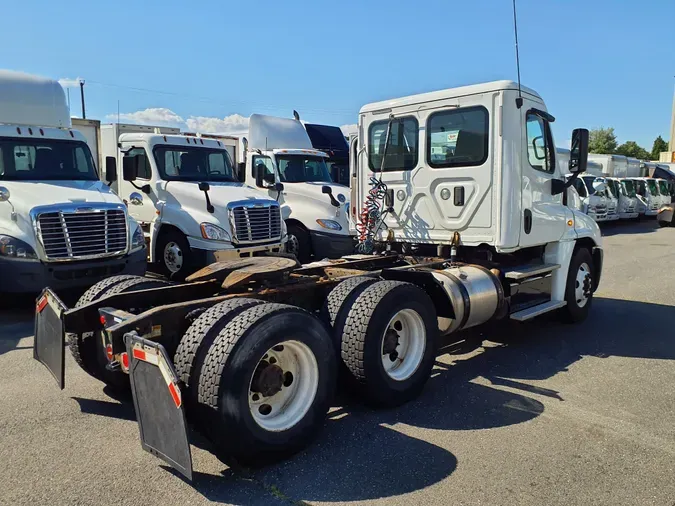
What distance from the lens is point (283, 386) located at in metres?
3.96

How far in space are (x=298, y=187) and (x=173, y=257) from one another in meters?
3.74

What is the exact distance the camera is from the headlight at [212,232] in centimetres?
954

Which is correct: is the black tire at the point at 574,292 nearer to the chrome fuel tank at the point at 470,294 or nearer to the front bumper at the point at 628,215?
the chrome fuel tank at the point at 470,294

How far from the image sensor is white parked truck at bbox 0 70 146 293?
24.8ft

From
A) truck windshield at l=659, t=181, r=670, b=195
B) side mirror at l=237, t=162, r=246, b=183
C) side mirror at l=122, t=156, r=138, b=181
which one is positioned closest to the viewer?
side mirror at l=122, t=156, r=138, b=181

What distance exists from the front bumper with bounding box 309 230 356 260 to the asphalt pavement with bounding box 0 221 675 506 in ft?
19.2

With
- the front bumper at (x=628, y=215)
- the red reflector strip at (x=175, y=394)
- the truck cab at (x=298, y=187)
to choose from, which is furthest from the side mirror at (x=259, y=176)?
the front bumper at (x=628, y=215)

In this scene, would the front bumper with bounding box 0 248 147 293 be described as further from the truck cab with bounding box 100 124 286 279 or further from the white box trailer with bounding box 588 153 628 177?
the white box trailer with bounding box 588 153 628 177

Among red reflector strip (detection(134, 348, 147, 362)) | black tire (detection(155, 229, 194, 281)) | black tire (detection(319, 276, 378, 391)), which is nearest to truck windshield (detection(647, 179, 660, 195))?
black tire (detection(155, 229, 194, 281))

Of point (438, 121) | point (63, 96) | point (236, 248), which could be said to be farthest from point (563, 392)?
point (63, 96)

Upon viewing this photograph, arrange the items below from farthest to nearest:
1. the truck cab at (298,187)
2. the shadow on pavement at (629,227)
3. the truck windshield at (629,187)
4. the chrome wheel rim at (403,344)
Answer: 1. the truck windshield at (629,187)
2. the shadow on pavement at (629,227)
3. the truck cab at (298,187)
4. the chrome wheel rim at (403,344)

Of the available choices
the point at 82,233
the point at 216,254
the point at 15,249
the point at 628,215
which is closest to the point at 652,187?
the point at 628,215

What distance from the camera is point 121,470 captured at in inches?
144

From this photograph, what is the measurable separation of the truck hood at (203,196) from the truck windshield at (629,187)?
861 inches
